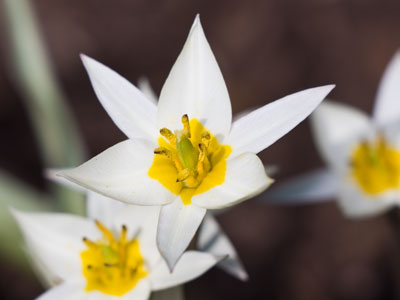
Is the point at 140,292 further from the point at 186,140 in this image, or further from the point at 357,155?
the point at 357,155

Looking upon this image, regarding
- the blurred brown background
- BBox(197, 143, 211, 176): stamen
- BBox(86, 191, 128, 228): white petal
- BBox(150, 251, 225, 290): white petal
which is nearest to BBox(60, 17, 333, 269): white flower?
BBox(197, 143, 211, 176): stamen

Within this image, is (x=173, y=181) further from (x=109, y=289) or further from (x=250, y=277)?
(x=250, y=277)

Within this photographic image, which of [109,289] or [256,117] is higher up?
[256,117]

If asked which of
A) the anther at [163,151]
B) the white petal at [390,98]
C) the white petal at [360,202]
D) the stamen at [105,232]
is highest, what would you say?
the anther at [163,151]

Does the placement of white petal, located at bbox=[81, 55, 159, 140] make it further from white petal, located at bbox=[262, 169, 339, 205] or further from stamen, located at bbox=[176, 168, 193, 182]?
white petal, located at bbox=[262, 169, 339, 205]

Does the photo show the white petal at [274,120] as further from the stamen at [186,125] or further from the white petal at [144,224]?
the white petal at [144,224]

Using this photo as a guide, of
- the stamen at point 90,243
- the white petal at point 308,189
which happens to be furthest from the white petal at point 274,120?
the white petal at point 308,189

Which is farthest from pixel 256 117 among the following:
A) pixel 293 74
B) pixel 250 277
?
pixel 293 74
